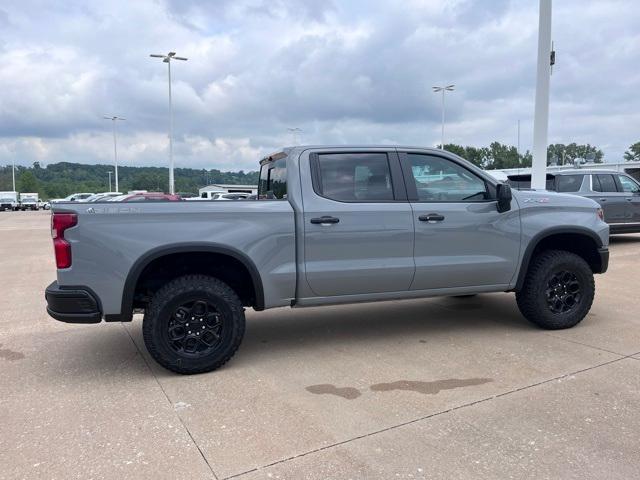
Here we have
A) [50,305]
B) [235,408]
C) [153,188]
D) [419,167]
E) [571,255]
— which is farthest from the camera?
[153,188]

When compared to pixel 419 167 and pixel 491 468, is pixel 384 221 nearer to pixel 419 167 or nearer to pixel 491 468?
pixel 419 167

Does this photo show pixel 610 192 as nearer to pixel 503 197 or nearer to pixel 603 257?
pixel 603 257

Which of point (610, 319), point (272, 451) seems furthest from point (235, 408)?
point (610, 319)

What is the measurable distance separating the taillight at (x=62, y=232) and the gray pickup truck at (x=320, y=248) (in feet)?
0.03

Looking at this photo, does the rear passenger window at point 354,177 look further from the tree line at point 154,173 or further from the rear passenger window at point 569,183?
the tree line at point 154,173

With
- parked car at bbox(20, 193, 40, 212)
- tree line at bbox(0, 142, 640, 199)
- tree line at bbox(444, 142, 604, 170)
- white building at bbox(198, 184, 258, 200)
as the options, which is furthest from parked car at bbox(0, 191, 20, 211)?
tree line at bbox(444, 142, 604, 170)

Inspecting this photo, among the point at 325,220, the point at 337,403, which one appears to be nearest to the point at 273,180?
the point at 325,220

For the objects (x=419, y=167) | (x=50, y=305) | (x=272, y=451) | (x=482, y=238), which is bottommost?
(x=272, y=451)

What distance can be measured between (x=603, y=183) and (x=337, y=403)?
36.4 feet

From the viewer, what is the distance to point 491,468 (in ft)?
9.36

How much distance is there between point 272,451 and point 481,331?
124 inches

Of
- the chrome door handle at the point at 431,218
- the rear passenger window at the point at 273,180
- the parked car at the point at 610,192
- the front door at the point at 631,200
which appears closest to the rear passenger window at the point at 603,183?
the parked car at the point at 610,192

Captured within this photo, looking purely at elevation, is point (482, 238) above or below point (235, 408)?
above

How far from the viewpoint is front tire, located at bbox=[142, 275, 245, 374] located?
4.12 meters
